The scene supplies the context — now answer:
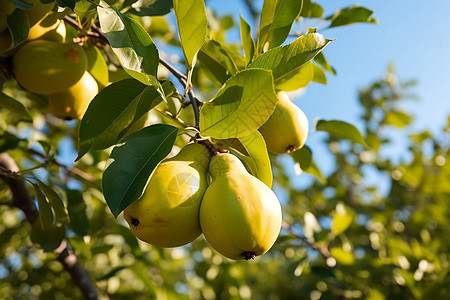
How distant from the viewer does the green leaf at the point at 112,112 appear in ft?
2.71

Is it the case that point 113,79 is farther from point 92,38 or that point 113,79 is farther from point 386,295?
point 386,295

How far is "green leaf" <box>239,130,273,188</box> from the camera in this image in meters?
0.83

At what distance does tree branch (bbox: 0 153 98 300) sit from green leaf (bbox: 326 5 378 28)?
1.08 meters

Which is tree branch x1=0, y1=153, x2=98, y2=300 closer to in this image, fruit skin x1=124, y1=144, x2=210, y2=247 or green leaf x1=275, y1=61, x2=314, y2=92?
fruit skin x1=124, y1=144, x2=210, y2=247

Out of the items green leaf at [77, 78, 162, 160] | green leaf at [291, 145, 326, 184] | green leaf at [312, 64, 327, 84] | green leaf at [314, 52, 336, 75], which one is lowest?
green leaf at [291, 145, 326, 184]

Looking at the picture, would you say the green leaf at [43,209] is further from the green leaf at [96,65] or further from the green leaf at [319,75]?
the green leaf at [319,75]

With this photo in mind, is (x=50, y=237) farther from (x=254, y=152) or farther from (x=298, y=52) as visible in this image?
(x=298, y=52)

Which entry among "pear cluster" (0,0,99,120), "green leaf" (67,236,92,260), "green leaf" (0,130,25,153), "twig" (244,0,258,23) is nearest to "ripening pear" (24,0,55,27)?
"pear cluster" (0,0,99,120)

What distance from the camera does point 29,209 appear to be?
4.22 feet

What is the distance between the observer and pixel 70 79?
3.15ft

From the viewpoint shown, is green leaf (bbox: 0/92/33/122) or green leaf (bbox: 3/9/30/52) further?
green leaf (bbox: 0/92/33/122)

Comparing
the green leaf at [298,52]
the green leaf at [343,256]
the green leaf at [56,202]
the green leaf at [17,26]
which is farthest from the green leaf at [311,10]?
the green leaf at [343,256]

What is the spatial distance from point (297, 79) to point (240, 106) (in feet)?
1.16

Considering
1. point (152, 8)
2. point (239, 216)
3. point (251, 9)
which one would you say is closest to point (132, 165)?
point (239, 216)
